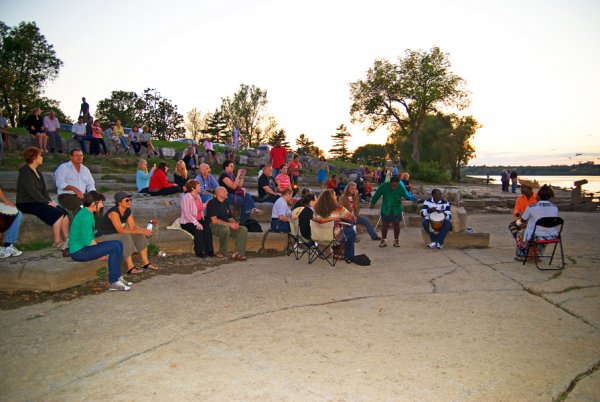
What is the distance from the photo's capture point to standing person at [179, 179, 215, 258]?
7309mm

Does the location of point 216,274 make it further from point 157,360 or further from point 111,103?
point 111,103

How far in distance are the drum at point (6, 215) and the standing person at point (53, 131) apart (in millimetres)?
9925

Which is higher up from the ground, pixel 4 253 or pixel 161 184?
pixel 161 184

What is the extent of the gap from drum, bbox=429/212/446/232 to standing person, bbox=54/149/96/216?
22.4 feet

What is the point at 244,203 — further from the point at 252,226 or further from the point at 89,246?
the point at 89,246

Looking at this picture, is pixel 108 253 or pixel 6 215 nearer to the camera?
pixel 108 253

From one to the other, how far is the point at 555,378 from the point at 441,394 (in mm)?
1051

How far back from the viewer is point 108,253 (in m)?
5.40

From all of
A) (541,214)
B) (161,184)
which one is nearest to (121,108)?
(161,184)

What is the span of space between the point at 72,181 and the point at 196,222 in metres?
2.21

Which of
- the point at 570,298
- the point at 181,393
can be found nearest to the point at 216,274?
the point at 181,393

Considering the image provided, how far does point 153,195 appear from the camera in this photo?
10531 millimetres

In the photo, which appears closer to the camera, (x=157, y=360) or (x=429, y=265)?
(x=157, y=360)

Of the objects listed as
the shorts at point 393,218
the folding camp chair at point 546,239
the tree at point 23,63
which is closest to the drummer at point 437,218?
the shorts at point 393,218
